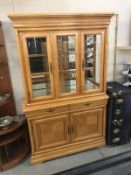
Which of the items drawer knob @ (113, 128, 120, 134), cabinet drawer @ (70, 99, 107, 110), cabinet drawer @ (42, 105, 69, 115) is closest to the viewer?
cabinet drawer @ (42, 105, 69, 115)

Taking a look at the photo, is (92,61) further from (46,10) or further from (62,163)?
(62,163)

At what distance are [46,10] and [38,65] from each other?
32.9 inches

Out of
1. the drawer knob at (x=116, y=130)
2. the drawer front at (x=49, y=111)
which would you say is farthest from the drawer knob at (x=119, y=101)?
the drawer front at (x=49, y=111)

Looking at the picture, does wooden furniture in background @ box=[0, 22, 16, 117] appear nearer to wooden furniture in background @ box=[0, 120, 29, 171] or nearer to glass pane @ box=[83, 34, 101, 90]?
wooden furniture in background @ box=[0, 120, 29, 171]

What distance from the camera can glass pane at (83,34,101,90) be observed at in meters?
1.95

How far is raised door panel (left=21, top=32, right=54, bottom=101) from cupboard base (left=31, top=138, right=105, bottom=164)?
0.82 meters

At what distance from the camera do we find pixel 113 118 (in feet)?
7.27

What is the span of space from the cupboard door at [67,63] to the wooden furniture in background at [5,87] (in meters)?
0.77

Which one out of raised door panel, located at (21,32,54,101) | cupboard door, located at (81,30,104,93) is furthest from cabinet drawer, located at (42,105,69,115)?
cupboard door, located at (81,30,104,93)

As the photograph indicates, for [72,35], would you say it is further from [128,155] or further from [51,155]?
[51,155]

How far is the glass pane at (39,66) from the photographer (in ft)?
5.80

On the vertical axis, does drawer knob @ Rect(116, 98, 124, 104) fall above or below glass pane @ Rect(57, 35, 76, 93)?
below

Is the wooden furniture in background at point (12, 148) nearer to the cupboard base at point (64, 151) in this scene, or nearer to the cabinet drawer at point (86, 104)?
the cupboard base at point (64, 151)

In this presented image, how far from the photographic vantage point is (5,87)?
2.24 meters
